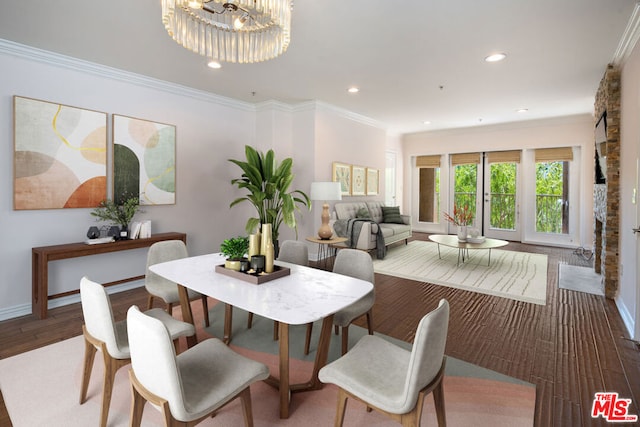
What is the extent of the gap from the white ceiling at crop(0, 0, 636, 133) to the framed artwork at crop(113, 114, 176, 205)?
66 centimetres

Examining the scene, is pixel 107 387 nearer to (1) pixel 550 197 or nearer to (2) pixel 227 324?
(2) pixel 227 324

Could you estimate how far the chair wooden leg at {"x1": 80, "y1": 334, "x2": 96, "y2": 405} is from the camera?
5.92ft

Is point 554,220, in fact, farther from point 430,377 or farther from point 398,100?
point 430,377

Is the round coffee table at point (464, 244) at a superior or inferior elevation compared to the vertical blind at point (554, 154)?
inferior

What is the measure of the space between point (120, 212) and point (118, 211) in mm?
23

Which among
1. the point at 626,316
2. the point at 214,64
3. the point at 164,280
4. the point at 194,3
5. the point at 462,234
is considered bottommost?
the point at 626,316

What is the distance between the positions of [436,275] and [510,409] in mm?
2757

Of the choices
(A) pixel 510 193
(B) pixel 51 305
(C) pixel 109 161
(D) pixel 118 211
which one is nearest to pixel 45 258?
(B) pixel 51 305

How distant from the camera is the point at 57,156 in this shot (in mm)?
3352

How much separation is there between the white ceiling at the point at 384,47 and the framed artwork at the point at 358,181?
1.54 meters

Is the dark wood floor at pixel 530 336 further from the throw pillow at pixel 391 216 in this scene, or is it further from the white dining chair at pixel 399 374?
the throw pillow at pixel 391 216

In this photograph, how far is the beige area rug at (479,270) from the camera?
12.9 ft

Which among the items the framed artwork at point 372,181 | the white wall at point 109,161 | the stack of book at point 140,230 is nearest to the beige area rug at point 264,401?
the white wall at point 109,161

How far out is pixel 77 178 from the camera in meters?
3.51
